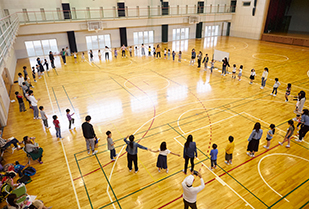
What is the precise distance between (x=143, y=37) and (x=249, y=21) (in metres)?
18.5

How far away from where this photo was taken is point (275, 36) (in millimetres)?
29422

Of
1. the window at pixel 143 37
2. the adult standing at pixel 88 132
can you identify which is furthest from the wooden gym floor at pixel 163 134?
the window at pixel 143 37

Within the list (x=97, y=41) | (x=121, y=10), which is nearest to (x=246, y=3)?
(x=121, y=10)

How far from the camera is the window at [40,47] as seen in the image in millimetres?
24097

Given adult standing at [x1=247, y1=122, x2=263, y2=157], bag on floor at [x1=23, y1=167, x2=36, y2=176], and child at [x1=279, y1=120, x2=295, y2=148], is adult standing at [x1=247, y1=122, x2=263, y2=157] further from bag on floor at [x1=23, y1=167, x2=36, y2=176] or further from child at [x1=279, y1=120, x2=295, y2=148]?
bag on floor at [x1=23, y1=167, x2=36, y2=176]

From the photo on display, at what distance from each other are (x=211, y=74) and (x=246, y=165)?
1110 cm

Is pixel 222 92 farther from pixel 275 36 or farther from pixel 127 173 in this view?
pixel 275 36

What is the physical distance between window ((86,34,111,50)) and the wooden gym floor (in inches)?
416

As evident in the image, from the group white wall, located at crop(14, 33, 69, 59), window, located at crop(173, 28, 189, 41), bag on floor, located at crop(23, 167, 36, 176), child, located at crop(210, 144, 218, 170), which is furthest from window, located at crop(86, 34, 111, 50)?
child, located at crop(210, 144, 218, 170)

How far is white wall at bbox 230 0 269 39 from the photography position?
30.5 metres

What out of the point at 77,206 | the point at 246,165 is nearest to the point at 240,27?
the point at 246,165

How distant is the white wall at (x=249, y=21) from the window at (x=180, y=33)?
9121 millimetres

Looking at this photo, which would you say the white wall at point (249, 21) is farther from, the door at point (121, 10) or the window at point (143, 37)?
the door at point (121, 10)

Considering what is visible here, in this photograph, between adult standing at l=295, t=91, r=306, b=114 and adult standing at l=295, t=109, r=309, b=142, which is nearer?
adult standing at l=295, t=109, r=309, b=142
